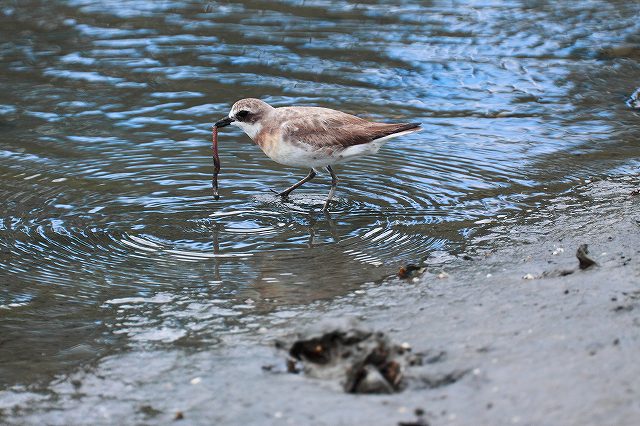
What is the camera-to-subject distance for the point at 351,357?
5.52m

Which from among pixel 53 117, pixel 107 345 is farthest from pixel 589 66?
pixel 107 345

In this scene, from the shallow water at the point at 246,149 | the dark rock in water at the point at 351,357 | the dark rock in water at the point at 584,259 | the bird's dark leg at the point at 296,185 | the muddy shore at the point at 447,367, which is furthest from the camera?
the bird's dark leg at the point at 296,185

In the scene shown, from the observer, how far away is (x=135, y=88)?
13.4 metres

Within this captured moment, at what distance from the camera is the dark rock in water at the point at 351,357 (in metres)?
5.21

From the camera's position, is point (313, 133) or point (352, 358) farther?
point (313, 133)

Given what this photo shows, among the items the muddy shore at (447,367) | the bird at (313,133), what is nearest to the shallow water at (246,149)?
the muddy shore at (447,367)

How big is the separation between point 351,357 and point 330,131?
4.17 metres

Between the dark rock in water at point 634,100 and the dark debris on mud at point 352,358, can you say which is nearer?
the dark debris on mud at point 352,358

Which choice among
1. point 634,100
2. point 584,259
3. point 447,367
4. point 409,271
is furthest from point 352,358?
point 634,100

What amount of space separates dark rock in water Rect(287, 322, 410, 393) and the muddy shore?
0.08 metres

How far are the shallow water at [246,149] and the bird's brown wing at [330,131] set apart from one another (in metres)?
0.67

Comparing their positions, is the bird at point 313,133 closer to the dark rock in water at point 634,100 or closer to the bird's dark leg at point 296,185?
the bird's dark leg at point 296,185

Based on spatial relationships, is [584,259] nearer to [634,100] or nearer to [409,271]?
[409,271]

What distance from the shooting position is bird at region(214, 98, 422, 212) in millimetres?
9281
